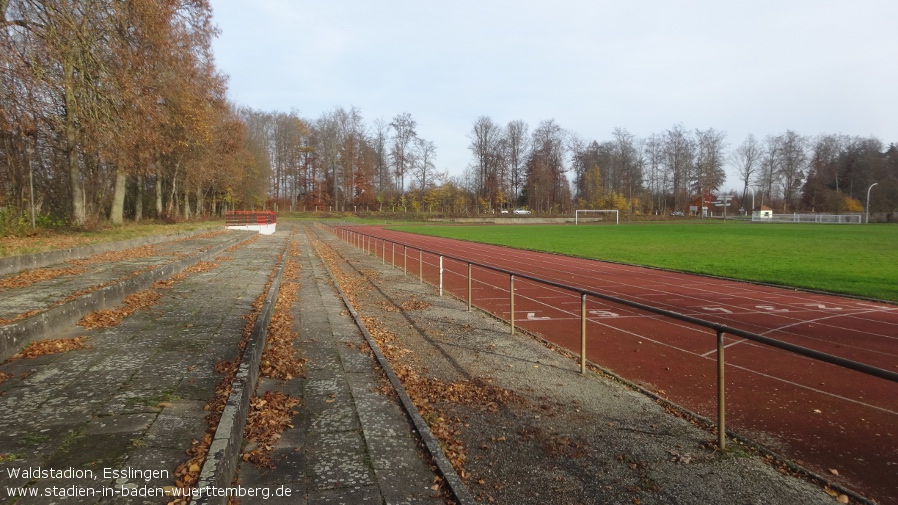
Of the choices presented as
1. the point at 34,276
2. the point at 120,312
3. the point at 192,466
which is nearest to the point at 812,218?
the point at 120,312

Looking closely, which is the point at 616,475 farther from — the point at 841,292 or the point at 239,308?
the point at 841,292

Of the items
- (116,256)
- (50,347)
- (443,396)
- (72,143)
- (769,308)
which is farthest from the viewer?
(72,143)

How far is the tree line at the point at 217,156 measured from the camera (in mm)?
14695

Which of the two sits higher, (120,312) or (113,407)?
(120,312)

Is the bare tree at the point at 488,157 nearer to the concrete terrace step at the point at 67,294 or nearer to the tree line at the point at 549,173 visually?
the tree line at the point at 549,173

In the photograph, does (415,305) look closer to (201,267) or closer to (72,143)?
(201,267)

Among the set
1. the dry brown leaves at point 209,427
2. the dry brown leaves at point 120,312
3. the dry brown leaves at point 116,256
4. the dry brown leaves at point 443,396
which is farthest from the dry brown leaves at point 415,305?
the dry brown leaves at point 116,256

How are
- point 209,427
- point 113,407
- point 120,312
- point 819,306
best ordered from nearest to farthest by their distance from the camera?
point 209,427
point 113,407
point 120,312
point 819,306

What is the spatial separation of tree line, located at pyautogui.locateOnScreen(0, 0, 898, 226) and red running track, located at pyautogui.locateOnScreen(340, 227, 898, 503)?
12518mm

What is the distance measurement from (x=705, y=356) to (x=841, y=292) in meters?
8.86

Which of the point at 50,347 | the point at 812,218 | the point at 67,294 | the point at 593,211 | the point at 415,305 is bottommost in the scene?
the point at 415,305

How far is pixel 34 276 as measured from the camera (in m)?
9.42

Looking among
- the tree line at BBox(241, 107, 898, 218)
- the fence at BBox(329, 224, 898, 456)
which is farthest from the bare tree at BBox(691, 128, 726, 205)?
the fence at BBox(329, 224, 898, 456)

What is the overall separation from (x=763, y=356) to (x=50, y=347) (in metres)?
9.02
